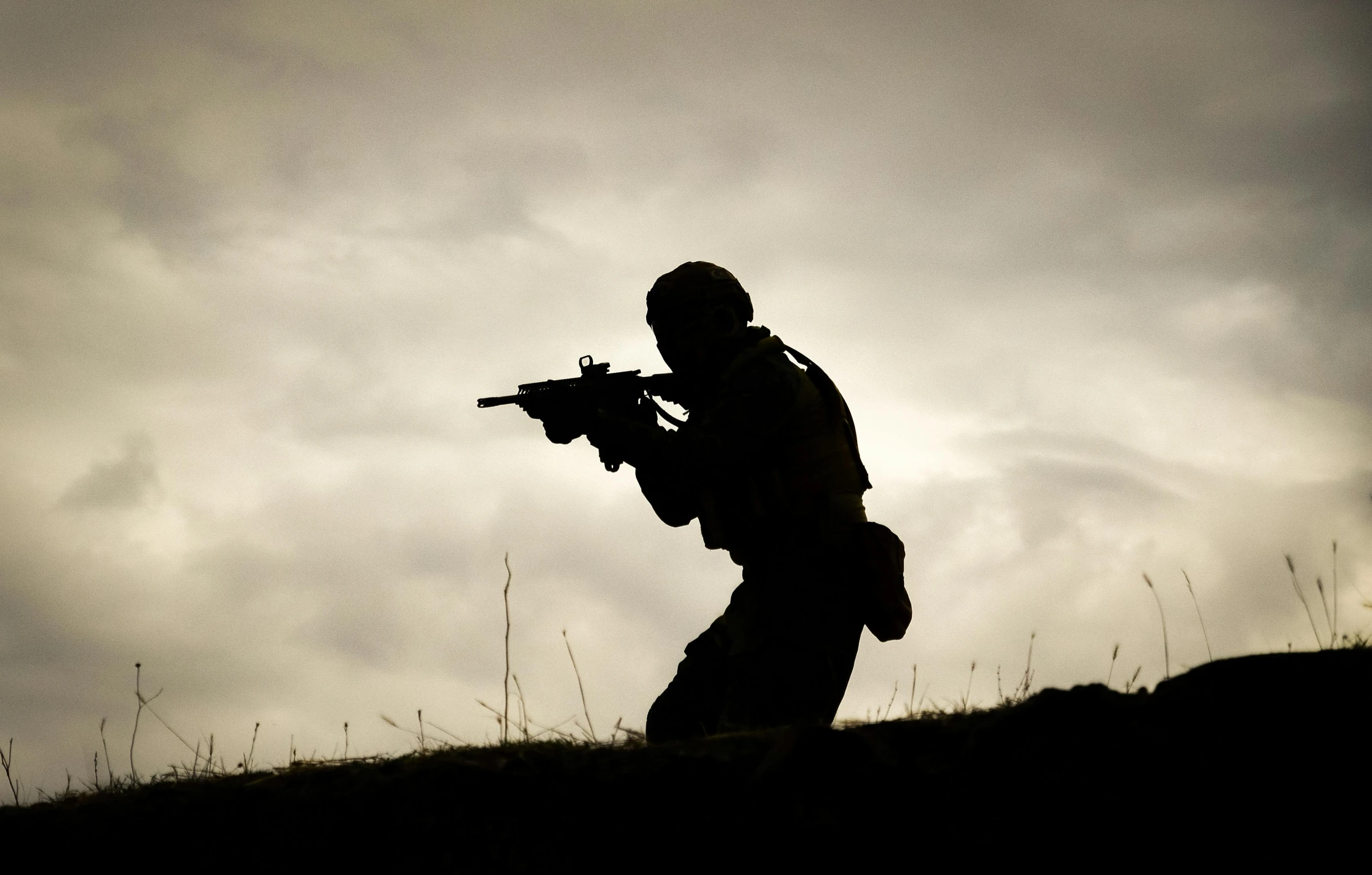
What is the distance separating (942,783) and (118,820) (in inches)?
130

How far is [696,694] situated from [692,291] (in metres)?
2.17

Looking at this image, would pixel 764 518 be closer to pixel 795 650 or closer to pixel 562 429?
pixel 795 650

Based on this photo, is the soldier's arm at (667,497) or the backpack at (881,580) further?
the soldier's arm at (667,497)

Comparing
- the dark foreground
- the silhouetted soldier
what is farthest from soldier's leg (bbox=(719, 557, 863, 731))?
the dark foreground

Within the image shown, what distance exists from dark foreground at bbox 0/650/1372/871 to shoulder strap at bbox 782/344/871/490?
2144 mm

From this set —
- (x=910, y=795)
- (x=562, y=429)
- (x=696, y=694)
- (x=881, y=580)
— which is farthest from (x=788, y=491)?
(x=910, y=795)

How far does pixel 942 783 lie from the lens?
3902 millimetres

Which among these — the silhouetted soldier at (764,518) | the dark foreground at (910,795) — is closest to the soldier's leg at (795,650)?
the silhouetted soldier at (764,518)

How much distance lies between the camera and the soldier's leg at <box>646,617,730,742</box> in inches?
243

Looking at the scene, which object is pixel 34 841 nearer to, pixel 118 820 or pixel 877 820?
pixel 118 820

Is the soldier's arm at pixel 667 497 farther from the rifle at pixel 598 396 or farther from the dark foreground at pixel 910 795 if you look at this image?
the dark foreground at pixel 910 795

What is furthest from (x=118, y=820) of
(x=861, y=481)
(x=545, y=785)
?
(x=861, y=481)

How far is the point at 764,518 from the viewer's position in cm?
624

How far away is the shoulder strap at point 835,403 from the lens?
6461 millimetres
